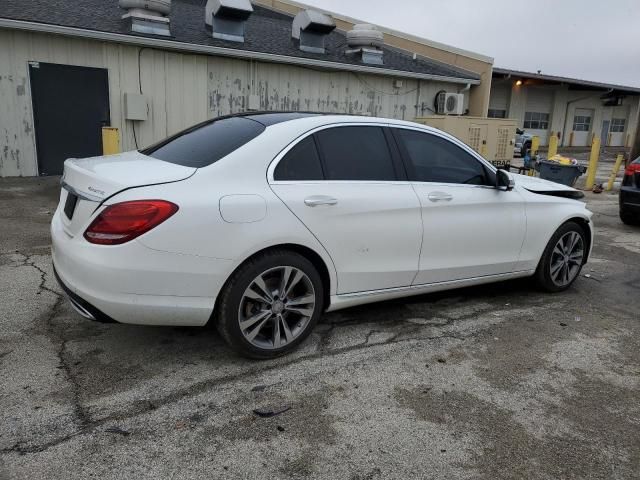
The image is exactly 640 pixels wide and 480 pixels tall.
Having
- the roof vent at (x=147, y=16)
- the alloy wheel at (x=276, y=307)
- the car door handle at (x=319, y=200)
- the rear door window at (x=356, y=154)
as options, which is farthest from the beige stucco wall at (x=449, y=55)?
the alloy wheel at (x=276, y=307)

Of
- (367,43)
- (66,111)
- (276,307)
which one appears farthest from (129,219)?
(367,43)

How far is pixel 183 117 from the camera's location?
11836 millimetres

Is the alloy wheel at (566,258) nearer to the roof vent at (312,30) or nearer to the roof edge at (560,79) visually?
the roof vent at (312,30)

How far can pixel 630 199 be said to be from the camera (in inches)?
327

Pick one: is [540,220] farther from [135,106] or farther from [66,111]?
[66,111]

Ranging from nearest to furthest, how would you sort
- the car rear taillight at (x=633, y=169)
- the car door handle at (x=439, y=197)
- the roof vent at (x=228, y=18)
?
the car door handle at (x=439, y=197) → the car rear taillight at (x=633, y=169) → the roof vent at (x=228, y=18)

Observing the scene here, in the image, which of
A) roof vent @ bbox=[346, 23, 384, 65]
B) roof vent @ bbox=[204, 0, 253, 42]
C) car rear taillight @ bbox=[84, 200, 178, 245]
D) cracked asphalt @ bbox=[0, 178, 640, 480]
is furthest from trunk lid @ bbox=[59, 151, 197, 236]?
roof vent @ bbox=[346, 23, 384, 65]

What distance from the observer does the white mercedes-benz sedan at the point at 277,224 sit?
114 inches

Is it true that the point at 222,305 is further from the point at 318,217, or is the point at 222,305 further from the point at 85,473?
the point at 85,473

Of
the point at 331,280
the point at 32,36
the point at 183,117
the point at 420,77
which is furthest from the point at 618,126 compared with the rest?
the point at 331,280

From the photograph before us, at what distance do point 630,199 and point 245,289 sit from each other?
295 inches

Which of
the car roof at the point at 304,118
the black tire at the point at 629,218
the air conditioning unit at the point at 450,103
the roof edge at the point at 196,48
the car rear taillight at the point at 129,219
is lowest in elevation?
the black tire at the point at 629,218

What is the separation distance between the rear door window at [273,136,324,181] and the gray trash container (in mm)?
9510

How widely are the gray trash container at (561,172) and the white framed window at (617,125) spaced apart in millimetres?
29549
